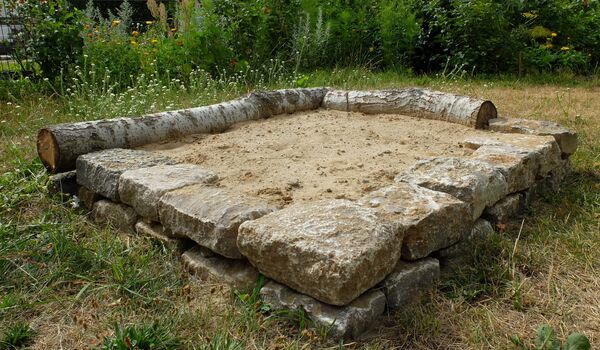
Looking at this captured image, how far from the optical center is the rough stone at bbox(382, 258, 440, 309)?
2.46 m

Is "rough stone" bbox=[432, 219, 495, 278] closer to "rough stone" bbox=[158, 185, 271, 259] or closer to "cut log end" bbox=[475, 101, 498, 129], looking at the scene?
"rough stone" bbox=[158, 185, 271, 259]

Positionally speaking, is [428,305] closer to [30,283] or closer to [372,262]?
[372,262]

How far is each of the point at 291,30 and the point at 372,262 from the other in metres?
6.09

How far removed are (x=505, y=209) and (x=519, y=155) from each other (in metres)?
0.40

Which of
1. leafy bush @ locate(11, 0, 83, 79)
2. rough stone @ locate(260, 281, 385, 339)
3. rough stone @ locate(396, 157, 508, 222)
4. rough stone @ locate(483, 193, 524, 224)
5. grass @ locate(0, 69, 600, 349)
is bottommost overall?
grass @ locate(0, 69, 600, 349)

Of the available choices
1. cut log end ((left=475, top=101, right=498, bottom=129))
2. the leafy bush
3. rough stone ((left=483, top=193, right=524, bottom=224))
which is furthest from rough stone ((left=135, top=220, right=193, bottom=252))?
the leafy bush

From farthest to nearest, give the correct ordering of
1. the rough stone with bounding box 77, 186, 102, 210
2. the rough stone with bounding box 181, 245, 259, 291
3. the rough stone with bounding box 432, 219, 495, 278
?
the rough stone with bounding box 77, 186, 102, 210, the rough stone with bounding box 432, 219, 495, 278, the rough stone with bounding box 181, 245, 259, 291

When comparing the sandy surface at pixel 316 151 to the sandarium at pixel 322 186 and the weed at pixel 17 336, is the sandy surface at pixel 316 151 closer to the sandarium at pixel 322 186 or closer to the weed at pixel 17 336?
the sandarium at pixel 322 186

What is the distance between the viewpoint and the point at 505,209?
10.8 feet

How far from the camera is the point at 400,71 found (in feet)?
25.1

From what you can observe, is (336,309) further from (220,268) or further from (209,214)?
(209,214)

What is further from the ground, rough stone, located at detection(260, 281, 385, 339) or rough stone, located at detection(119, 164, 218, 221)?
rough stone, located at detection(119, 164, 218, 221)

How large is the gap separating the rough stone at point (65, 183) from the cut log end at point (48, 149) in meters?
0.06

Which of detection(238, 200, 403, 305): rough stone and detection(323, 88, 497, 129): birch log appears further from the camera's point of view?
detection(323, 88, 497, 129): birch log
